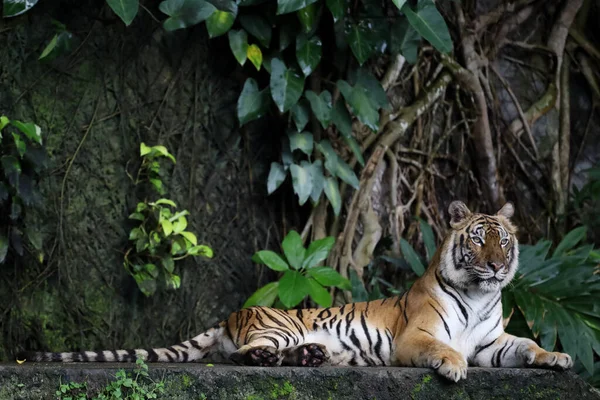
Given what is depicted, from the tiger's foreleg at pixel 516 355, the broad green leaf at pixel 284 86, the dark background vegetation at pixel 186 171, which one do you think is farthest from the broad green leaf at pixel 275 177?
the tiger's foreleg at pixel 516 355

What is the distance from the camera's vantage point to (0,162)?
4.78 metres

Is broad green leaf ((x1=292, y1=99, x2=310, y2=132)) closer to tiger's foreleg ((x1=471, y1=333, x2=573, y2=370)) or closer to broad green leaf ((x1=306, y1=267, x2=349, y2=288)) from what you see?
broad green leaf ((x1=306, y1=267, x2=349, y2=288))

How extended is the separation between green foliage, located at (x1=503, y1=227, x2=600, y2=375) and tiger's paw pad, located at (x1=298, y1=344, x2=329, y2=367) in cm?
193

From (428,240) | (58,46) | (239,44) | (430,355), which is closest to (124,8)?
(58,46)

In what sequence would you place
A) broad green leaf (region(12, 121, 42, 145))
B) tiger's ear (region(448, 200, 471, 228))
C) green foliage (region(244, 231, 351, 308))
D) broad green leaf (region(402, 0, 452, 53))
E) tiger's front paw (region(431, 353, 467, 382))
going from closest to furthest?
tiger's front paw (region(431, 353, 467, 382))
tiger's ear (region(448, 200, 471, 228))
broad green leaf (region(12, 121, 42, 145))
green foliage (region(244, 231, 351, 308))
broad green leaf (region(402, 0, 452, 53))

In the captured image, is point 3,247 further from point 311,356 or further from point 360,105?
point 360,105

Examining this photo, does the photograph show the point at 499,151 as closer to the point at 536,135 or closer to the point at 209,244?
the point at 536,135

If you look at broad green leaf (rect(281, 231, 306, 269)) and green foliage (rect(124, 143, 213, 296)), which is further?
broad green leaf (rect(281, 231, 306, 269))

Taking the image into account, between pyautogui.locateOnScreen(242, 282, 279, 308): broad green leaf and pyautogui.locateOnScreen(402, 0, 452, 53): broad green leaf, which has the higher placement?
pyautogui.locateOnScreen(402, 0, 452, 53): broad green leaf

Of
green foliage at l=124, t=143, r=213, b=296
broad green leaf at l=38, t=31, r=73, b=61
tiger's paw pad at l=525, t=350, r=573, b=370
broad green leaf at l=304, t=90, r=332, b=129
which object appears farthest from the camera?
broad green leaf at l=304, t=90, r=332, b=129

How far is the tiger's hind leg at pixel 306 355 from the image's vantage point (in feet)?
12.1

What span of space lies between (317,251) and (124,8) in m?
1.97

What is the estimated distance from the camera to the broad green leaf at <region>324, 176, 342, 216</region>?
5773 millimetres

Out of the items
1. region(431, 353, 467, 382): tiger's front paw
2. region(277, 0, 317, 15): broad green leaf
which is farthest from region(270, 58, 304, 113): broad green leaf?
region(431, 353, 467, 382): tiger's front paw
